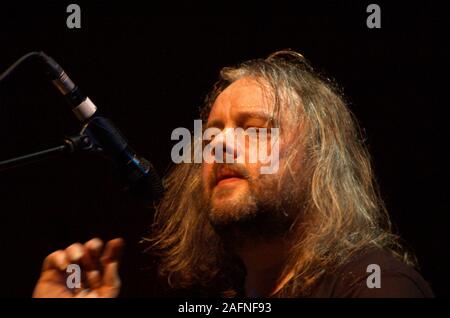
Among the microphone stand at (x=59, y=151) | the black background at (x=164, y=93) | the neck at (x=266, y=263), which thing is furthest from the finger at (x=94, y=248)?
the black background at (x=164, y=93)

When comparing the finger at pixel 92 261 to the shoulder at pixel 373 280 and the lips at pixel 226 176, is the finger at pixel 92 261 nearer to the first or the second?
the lips at pixel 226 176

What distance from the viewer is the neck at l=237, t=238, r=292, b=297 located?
6.47 ft

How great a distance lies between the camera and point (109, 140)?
160 centimetres

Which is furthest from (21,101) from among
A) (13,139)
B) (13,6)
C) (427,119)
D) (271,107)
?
(427,119)

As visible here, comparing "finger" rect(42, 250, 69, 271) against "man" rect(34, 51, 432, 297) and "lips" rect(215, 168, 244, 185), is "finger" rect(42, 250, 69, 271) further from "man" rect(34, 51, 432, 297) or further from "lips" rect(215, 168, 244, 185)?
"lips" rect(215, 168, 244, 185)

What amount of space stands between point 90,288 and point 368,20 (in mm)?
1493

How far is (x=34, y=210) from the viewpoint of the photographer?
254 centimetres

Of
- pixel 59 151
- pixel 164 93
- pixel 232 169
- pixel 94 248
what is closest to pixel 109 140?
pixel 59 151

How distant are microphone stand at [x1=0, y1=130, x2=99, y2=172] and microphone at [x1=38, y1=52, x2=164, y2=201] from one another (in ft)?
0.10

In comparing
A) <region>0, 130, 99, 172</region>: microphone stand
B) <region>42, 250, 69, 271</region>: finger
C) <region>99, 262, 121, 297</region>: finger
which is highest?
<region>0, 130, 99, 172</region>: microphone stand

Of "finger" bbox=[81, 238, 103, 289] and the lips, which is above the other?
the lips

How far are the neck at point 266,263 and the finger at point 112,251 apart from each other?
49cm

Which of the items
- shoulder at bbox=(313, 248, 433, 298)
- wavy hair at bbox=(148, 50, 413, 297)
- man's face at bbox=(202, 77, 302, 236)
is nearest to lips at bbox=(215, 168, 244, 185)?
man's face at bbox=(202, 77, 302, 236)

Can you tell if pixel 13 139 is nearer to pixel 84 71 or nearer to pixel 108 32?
pixel 84 71
